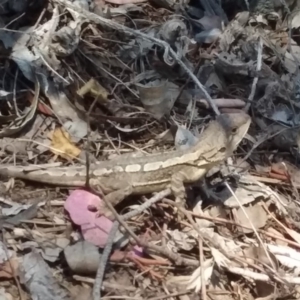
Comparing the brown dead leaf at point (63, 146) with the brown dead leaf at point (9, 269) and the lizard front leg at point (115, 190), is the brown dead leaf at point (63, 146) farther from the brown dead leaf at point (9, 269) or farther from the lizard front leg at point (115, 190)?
the brown dead leaf at point (9, 269)

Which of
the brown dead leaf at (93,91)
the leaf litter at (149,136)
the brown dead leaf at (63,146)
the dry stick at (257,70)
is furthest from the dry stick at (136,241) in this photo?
the dry stick at (257,70)

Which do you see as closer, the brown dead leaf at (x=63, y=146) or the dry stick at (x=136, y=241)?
the dry stick at (x=136, y=241)

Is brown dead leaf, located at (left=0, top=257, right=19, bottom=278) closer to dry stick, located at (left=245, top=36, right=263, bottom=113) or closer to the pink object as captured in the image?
the pink object

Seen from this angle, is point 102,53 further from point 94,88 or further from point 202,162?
point 202,162

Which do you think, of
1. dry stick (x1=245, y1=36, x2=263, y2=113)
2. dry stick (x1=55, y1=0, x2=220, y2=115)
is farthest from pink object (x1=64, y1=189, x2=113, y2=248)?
dry stick (x1=245, y1=36, x2=263, y2=113)

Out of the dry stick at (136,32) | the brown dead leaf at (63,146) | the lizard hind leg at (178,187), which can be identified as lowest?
the lizard hind leg at (178,187)

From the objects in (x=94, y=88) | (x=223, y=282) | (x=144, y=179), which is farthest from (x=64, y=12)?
A: (x=223, y=282)

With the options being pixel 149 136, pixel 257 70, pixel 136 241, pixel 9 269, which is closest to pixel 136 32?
pixel 149 136
